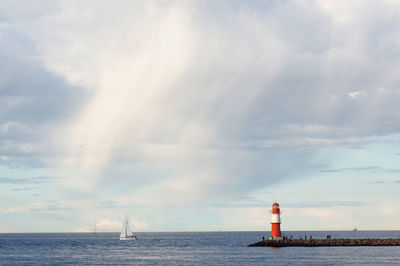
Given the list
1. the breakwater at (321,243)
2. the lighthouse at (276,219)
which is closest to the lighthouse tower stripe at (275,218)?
the lighthouse at (276,219)

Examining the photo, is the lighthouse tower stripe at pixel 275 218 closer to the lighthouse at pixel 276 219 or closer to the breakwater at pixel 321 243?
the lighthouse at pixel 276 219

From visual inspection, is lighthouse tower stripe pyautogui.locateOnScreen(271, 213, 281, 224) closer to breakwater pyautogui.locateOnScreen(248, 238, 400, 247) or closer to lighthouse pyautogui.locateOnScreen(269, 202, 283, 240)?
lighthouse pyautogui.locateOnScreen(269, 202, 283, 240)

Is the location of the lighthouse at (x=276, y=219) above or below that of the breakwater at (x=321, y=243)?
above

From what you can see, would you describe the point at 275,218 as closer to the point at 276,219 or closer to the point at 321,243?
the point at 276,219

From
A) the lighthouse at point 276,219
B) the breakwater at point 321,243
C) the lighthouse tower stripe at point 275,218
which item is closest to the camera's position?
the lighthouse at point 276,219

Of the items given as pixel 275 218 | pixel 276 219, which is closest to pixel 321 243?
pixel 276 219

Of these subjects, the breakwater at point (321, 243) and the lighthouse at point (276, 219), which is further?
the breakwater at point (321, 243)

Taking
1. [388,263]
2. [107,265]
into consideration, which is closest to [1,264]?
[107,265]

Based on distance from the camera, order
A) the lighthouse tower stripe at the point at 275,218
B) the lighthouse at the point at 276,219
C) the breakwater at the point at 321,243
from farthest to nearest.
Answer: the breakwater at the point at 321,243
the lighthouse tower stripe at the point at 275,218
the lighthouse at the point at 276,219

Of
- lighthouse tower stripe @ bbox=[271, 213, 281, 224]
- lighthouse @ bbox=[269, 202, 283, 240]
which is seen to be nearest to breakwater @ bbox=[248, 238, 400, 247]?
lighthouse @ bbox=[269, 202, 283, 240]

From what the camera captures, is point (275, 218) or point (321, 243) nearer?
point (275, 218)

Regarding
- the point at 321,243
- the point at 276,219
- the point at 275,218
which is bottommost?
the point at 321,243

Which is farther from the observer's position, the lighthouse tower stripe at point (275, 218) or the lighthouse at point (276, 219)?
the lighthouse tower stripe at point (275, 218)

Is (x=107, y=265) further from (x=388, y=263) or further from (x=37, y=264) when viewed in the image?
(x=388, y=263)
